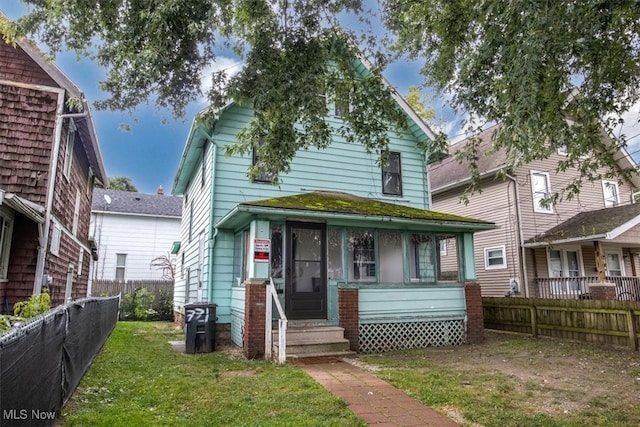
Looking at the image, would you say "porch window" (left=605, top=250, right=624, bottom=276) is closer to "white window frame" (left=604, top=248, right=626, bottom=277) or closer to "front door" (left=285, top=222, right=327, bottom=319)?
"white window frame" (left=604, top=248, right=626, bottom=277)

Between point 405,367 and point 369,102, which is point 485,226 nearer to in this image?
point 405,367

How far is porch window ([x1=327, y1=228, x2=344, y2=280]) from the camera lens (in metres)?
9.91

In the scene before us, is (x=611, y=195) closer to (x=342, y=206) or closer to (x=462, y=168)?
(x=462, y=168)

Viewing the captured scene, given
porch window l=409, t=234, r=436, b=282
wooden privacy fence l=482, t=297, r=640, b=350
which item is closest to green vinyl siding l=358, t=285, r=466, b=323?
porch window l=409, t=234, r=436, b=282

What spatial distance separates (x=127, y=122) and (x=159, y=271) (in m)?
19.4

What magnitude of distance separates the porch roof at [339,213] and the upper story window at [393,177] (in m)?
1.70

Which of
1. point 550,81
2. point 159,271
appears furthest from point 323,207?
point 159,271

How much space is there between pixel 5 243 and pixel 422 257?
9.05m

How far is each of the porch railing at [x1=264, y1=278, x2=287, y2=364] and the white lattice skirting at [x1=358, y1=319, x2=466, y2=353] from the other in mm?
2106

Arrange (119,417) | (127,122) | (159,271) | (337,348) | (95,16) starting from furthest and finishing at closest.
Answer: (159,271), (337,348), (127,122), (95,16), (119,417)

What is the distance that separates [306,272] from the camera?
9648 millimetres

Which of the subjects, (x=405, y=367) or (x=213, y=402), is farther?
(x=405, y=367)

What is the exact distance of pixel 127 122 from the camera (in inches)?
230

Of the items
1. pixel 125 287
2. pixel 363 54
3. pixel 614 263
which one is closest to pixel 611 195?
pixel 614 263
